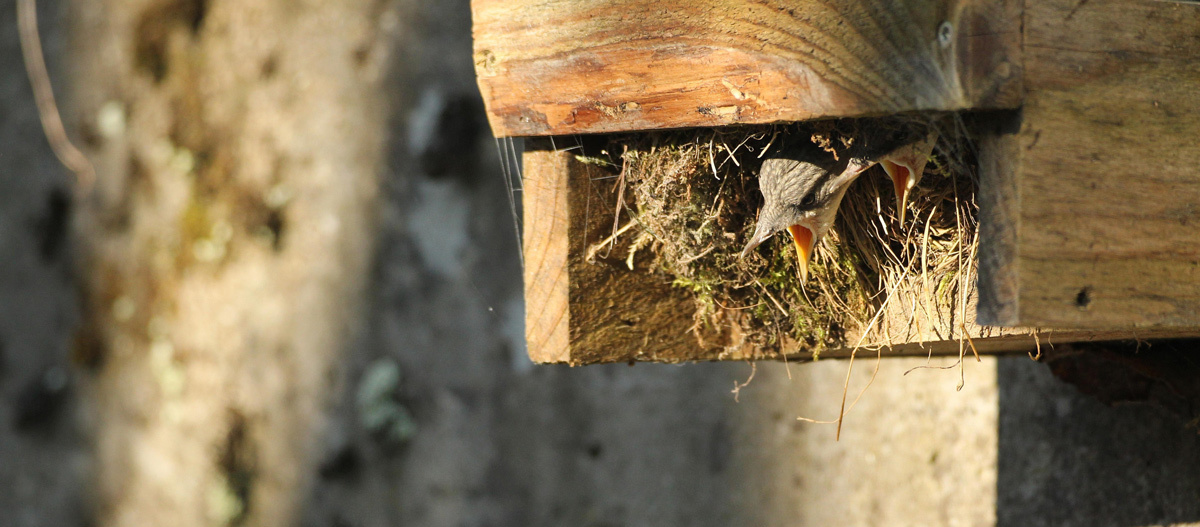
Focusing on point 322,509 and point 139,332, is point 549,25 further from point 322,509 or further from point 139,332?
point 139,332

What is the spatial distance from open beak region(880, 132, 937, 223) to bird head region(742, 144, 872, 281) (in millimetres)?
37

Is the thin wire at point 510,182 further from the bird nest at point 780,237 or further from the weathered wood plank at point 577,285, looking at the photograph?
the bird nest at point 780,237

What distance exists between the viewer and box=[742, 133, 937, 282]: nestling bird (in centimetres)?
93

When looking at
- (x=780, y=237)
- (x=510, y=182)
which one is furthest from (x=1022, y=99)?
(x=510, y=182)

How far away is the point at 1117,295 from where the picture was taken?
31.9 inches

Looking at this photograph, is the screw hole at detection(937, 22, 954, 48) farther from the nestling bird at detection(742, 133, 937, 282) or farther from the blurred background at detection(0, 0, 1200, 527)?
the blurred background at detection(0, 0, 1200, 527)

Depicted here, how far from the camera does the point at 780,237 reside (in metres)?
1.25

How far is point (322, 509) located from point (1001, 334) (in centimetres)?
230

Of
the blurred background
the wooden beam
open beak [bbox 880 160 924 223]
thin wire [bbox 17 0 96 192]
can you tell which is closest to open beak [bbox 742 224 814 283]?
open beak [bbox 880 160 924 223]

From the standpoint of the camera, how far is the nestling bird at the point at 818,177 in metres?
0.93

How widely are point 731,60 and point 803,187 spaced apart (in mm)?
166

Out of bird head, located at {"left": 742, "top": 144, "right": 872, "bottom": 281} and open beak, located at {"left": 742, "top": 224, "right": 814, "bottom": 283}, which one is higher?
bird head, located at {"left": 742, "top": 144, "right": 872, "bottom": 281}

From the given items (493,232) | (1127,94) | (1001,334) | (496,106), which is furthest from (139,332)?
(1127,94)

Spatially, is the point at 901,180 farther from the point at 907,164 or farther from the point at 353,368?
the point at 353,368
